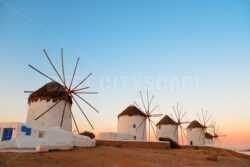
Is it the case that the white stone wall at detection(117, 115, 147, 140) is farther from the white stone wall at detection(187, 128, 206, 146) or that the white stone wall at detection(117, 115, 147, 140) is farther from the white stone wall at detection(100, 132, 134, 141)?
the white stone wall at detection(187, 128, 206, 146)

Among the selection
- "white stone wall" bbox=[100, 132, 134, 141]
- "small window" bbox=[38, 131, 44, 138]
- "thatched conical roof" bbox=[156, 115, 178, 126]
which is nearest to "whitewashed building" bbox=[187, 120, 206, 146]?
"thatched conical roof" bbox=[156, 115, 178, 126]

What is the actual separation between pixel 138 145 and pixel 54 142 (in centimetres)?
882

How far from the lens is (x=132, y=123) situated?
32781mm

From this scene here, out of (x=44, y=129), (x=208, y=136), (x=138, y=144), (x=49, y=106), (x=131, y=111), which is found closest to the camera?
(x=44, y=129)

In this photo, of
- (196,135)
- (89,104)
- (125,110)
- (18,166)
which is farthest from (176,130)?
(18,166)

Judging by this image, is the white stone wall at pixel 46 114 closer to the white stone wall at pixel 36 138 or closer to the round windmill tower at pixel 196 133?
the white stone wall at pixel 36 138

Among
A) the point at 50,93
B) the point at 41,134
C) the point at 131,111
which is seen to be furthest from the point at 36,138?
the point at 131,111

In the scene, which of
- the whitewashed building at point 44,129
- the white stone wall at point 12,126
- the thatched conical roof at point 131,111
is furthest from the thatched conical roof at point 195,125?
the white stone wall at point 12,126

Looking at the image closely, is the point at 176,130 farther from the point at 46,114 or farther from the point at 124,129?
the point at 46,114

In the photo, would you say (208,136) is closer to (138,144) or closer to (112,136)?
(112,136)

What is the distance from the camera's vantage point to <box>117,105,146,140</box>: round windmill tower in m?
32.6

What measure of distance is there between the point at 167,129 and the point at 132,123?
10.6 meters

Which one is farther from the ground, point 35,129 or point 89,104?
point 89,104

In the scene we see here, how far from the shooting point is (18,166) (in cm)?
650
